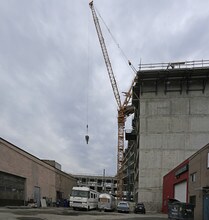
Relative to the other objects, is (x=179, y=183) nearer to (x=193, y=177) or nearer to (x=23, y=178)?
(x=193, y=177)

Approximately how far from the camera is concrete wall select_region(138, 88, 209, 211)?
7125 centimetres

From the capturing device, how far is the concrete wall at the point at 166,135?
71250mm

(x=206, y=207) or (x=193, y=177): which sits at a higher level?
(x=193, y=177)

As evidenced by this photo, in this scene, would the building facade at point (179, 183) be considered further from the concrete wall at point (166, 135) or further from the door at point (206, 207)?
the concrete wall at point (166, 135)

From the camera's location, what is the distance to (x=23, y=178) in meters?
55.7

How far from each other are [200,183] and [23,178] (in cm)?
2717

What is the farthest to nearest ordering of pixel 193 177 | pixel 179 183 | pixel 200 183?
pixel 179 183 → pixel 193 177 → pixel 200 183

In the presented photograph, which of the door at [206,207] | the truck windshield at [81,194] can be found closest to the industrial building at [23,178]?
the truck windshield at [81,194]

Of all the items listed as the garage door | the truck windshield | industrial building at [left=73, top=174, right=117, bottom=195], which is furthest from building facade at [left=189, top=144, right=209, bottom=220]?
industrial building at [left=73, top=174, right=117, bottom=195]

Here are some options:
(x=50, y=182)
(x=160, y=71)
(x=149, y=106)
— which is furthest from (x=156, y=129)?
(x=50, y=182)

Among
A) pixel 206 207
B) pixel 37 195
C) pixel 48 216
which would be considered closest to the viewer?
pixel 48 216

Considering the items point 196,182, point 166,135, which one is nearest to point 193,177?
point 196,182

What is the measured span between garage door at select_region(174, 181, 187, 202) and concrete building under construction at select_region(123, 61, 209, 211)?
60.5 ft

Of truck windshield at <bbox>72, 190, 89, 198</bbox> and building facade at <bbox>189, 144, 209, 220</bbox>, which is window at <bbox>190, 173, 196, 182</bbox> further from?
truck windshield at <bbox>72, 190, 89, 198</bbox>
